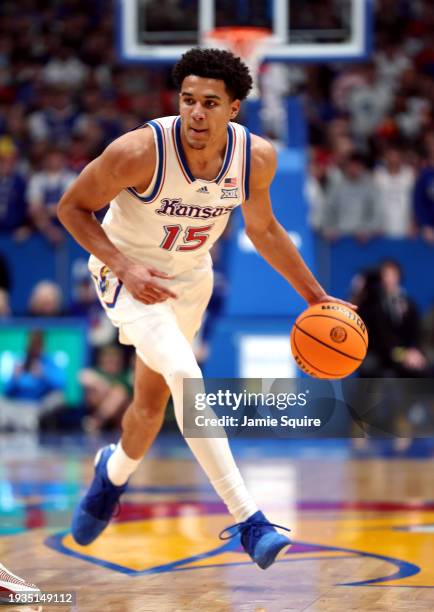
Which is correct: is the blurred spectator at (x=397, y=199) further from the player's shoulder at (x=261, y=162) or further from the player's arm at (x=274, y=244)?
the player's shoulder at (x=261, y=162)

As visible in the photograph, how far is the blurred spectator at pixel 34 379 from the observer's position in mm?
11477

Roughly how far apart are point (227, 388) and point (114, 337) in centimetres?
710

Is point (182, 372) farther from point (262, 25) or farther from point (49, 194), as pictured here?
point (49, 194)

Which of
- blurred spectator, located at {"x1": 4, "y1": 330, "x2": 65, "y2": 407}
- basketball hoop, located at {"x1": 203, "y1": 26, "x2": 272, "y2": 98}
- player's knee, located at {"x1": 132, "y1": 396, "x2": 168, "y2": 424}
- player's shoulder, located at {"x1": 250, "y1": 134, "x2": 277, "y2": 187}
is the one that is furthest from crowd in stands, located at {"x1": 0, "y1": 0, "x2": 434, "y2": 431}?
player's shoulder, located at {"x1": 250, "y1": 134, "x2": 277, "y2": 187}

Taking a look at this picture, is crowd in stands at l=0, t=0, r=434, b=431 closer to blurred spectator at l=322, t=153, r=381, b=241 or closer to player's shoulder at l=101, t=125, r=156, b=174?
blurred spectator at l=322, t=153, r=381, b=241

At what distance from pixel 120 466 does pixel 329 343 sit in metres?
1.28

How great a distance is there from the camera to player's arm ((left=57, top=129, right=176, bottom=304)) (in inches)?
185

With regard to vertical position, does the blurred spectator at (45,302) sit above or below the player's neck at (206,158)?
below

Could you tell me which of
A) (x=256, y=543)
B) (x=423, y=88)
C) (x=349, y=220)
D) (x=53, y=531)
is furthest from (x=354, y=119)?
(x=256, y=543)

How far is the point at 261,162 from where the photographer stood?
5.08 meters

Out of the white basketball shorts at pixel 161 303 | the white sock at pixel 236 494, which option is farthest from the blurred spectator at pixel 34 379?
the white sock at pixel 236 494

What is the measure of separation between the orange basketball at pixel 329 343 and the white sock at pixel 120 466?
1.04m

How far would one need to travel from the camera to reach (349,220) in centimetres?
1333

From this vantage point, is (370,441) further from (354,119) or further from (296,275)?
(354,119)
